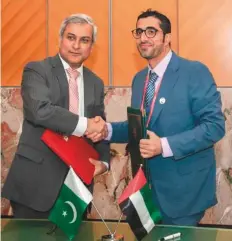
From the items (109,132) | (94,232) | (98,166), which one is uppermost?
(109,132)

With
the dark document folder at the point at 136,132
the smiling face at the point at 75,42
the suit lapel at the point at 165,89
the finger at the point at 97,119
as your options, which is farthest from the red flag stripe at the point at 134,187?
the smiling face at the point at 75,42

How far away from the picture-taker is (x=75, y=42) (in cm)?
238

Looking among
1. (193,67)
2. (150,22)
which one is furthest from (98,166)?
(150,22)

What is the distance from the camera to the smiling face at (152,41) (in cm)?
241

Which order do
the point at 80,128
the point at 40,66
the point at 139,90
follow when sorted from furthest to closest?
the point at 139,90 → the point at 40,66 → the point at 80,128

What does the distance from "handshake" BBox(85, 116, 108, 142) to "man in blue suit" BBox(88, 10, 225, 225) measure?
0.29 metres

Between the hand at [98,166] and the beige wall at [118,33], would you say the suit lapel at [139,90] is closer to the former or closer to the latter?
the hand at [98,166]

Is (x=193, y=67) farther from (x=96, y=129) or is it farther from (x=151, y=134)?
(x=96, y=129)

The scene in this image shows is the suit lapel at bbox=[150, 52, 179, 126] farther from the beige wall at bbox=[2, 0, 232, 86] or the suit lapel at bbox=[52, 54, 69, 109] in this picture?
the beige wall at bbox=[2, 0, 232, 86]

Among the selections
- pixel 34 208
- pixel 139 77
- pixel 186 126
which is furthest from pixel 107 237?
pixel 139 77

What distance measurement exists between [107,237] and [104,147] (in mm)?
918

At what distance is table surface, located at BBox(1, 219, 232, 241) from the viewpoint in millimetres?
1682

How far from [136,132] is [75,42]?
2.09 ft

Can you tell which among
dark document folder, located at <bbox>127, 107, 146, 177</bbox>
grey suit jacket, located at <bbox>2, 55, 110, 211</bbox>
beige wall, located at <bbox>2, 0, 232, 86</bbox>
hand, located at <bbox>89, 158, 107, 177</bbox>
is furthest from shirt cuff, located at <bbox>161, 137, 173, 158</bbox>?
beige wall, located at <bbox>2, 0, 232, 86</bbox>
